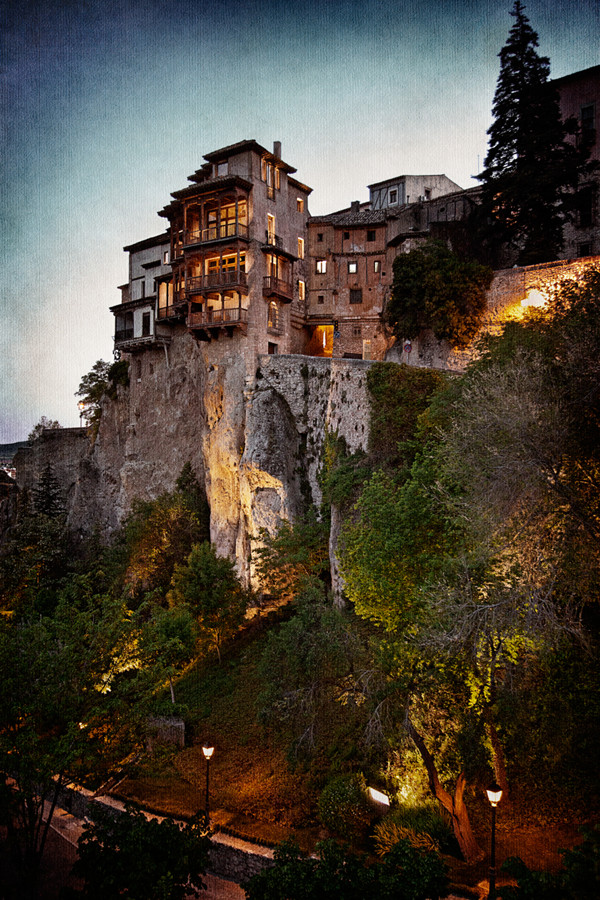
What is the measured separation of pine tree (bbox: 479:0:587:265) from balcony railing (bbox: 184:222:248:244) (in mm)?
13410

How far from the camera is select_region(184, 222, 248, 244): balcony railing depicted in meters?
33.4

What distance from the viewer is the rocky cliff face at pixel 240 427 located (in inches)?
1192

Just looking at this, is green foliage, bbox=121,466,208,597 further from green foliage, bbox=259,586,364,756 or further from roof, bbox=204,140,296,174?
roof, bbox=204,140,296,174

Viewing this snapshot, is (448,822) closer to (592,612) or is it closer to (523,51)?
(592,612)

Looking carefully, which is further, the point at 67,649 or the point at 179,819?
the point at 179,819

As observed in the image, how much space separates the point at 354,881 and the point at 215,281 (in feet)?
99.6

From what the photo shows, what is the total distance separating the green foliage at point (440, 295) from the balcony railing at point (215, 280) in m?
8.81

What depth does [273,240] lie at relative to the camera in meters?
35.0

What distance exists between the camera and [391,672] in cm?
1388

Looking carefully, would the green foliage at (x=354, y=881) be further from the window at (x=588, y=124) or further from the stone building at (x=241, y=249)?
the window at (x=588, y=124)

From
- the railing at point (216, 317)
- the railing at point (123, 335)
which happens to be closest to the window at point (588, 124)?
the railing at point (216, 317)

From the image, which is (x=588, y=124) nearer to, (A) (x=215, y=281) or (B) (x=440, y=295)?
(B) (x=440, y=295)

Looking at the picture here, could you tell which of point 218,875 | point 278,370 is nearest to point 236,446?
point 278,370

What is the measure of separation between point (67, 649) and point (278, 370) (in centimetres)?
2111
